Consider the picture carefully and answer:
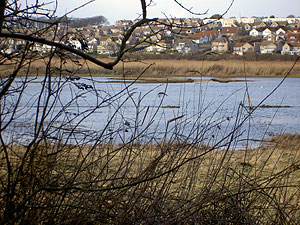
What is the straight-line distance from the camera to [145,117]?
2.99 m

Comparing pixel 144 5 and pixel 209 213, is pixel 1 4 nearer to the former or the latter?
pixel 144 5

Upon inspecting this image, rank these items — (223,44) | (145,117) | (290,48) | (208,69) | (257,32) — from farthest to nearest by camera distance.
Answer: (257,32), (290,48), (208,69), (223,44), (145,117)

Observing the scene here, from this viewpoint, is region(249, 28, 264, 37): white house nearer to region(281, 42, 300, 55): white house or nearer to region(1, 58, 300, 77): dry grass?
region(281, 42, 300, 55): white house

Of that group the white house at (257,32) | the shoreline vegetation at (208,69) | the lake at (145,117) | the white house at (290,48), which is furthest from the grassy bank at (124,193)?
the white house at (257,32)

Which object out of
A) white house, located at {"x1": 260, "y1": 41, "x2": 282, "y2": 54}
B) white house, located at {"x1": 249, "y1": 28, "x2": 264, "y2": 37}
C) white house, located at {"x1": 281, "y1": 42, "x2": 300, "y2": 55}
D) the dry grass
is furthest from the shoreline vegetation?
white house, located at {"x1": 249, "y1": 28, "x2": 264, "y2": 37}

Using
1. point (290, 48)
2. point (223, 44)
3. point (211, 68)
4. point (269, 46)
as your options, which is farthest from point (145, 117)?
point (269, 46)

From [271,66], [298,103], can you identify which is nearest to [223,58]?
[271,66]

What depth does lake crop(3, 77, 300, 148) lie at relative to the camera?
7.18 ft

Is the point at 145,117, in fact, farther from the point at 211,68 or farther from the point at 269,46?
the point at 269,46

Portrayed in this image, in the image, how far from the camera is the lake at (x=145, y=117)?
2189mm

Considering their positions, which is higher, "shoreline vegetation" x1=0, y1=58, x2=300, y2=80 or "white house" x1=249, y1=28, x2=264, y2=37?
"white house" x1=249, y1=28, x2=264, y2=37

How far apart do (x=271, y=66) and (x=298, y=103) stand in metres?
12.4

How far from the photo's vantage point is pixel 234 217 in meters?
2.53

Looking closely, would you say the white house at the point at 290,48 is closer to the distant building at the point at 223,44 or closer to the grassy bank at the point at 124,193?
the distant building at the point at 223,44
